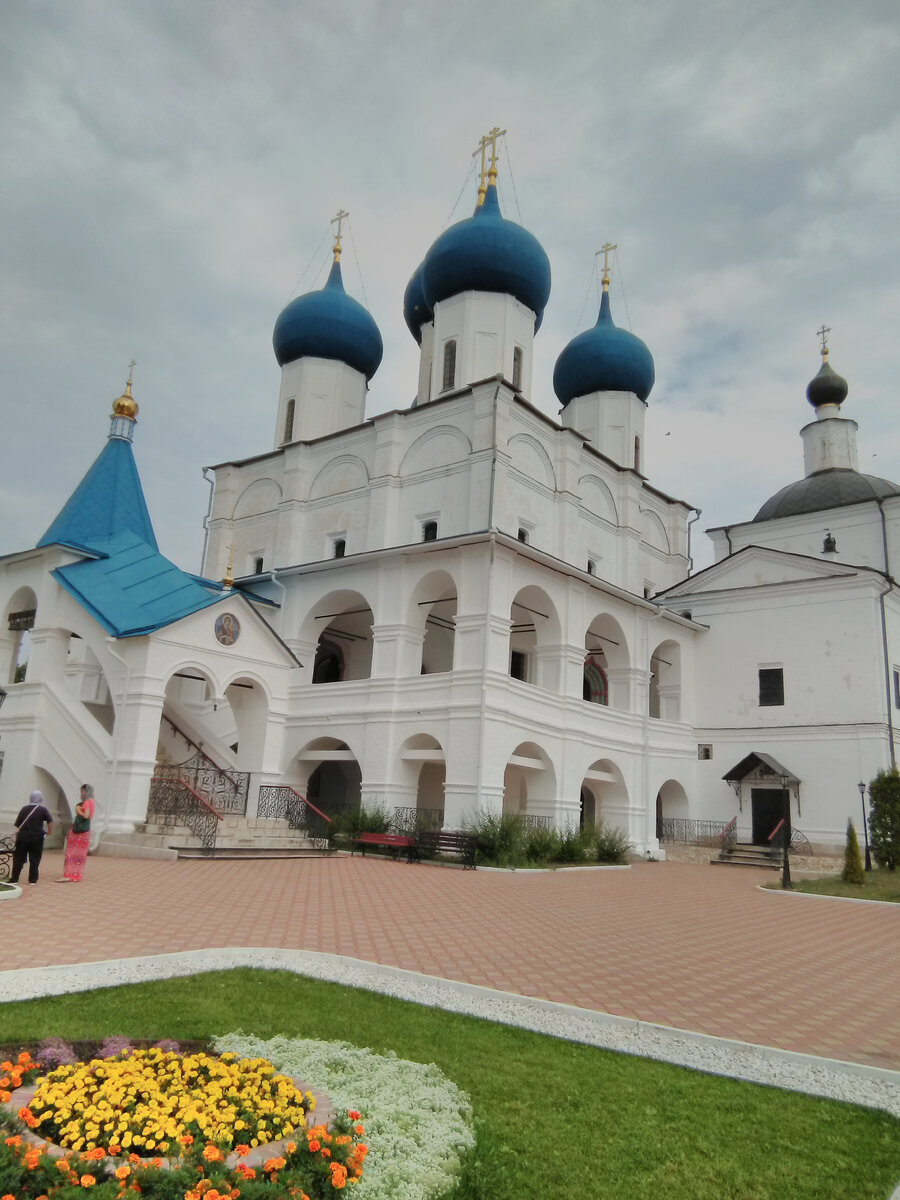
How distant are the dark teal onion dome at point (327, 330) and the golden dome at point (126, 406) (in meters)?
5.79

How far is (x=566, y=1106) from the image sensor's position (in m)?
3.93

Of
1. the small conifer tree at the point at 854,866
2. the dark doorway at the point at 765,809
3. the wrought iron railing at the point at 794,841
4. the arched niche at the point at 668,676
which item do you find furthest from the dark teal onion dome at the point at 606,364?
the small conifer tree at the point at 854,866

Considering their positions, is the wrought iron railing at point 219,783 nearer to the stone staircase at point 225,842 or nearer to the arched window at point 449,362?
the stone staircase at point 225,842

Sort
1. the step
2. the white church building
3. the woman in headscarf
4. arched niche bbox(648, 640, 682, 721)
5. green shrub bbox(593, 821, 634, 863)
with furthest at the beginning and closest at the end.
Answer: arched niche bbox(648, 640, 682, 721), green shrub bbox(593, 821, 634, 863), the white church building, the step, the woman in headscarf

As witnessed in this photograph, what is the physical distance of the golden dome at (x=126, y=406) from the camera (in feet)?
69.5

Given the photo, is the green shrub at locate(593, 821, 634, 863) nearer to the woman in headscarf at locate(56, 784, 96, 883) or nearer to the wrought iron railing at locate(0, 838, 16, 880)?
the woman in headscarf at locate(56, 784, 96, 883)

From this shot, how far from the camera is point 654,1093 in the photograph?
164 inches

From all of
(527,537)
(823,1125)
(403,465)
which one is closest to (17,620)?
(403,465)

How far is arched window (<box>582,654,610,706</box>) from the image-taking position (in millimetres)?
24078

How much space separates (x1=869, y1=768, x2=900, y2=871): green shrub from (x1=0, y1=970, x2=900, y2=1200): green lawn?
1544 cm

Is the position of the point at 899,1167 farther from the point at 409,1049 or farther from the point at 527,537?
the point at 527,537

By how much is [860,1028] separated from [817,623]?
19189mm

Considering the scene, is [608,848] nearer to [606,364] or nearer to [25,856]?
[25,856]

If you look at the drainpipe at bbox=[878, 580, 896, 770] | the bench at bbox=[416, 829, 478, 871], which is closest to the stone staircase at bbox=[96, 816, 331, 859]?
the bench at bbox=[416, 829, 478, 871]
